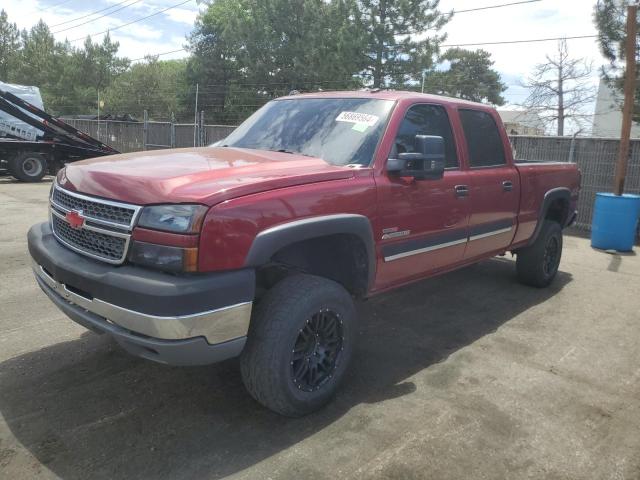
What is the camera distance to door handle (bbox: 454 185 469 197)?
419cm

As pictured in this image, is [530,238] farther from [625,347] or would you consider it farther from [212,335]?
[212,335]

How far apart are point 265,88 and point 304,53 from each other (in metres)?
4.31

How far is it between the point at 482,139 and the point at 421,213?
4.52 feet

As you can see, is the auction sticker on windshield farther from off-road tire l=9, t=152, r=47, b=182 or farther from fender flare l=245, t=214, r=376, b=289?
off-road tire l=9, t=152, r=47, b=182

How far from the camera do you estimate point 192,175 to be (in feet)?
9.36

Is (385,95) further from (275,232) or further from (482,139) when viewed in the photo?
(275,232)

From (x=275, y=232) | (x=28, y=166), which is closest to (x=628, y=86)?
(x=275, y=232)

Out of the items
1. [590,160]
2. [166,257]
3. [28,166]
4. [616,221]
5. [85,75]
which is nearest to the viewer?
[166,257]

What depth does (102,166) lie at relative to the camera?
316 cm

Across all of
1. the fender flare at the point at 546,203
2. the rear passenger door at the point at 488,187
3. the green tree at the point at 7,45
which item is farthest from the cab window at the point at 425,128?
the green tree at the point at 7,45

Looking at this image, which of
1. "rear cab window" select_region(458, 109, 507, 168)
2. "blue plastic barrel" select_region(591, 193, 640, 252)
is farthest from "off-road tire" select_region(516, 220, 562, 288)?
"blue plastic barrel" select_region(591, 193, 640, 252)

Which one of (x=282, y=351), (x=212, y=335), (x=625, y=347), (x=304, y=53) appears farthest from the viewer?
(x=304, y=53)

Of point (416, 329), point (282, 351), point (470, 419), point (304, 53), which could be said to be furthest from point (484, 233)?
point (304, 53)

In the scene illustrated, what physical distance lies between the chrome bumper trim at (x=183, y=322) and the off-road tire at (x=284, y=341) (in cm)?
18
